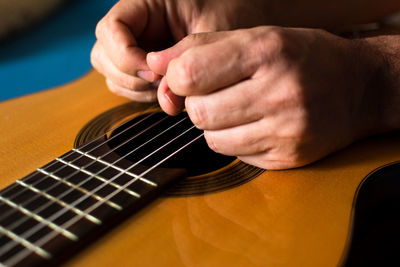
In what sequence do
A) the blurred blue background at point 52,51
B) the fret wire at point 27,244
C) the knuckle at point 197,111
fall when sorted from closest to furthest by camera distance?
the fret wire at point 27,244 → the knuckle at point 197,111 → the blurred blue background at point 52,51

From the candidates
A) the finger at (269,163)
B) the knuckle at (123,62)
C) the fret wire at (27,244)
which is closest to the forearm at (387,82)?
the finger at (269,163)

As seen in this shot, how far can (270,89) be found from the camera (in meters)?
Result: 0.45

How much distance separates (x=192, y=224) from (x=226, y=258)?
64 mm

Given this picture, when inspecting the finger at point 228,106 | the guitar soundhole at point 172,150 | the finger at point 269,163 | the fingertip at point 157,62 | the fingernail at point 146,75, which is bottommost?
the finger at point 269,163

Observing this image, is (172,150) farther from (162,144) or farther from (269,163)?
(269,163)

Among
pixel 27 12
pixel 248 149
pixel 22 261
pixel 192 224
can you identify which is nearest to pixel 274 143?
pixel 248 149

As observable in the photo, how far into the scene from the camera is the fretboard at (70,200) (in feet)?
1.26

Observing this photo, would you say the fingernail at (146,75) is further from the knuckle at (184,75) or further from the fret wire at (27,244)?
the fret wire at (27,244)

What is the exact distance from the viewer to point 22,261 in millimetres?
364

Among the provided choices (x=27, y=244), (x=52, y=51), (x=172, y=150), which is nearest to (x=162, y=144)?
(x=172, y=150)

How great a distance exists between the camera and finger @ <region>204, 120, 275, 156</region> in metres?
0.48

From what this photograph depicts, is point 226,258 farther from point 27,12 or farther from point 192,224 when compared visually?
point 27,12

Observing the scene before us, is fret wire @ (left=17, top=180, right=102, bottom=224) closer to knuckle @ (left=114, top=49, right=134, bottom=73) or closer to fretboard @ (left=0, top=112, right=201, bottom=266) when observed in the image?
fretboard @ (left=0, top=112, right=201, bottom=266)

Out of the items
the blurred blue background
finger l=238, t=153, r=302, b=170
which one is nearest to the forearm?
finger l=238, t=153, r=302, b=170
